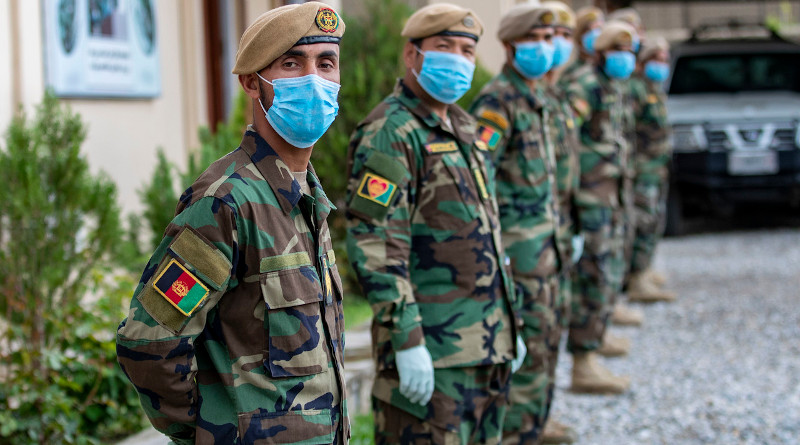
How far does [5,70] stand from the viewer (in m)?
4.49

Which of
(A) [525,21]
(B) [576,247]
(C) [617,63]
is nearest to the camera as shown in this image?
(A) [525,21]

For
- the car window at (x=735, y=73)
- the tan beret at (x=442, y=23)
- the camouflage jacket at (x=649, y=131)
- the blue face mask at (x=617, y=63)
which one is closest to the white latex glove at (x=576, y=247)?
the blue face mask at (x=617, y=63)

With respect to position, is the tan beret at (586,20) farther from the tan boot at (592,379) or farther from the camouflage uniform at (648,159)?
the tan boot at (592,379)

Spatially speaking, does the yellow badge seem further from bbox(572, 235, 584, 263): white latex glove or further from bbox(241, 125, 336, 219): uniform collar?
bbox(572, 235, 584, 263): white latex glove

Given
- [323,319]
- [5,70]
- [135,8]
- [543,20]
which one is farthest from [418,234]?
[135,8]

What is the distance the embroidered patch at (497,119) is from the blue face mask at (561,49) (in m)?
0.90

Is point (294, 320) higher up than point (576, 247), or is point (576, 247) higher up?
point (294, 320)

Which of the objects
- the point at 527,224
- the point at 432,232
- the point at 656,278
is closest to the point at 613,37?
the point at 527,224

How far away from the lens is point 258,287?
1.87 metres

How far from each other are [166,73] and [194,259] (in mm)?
4861

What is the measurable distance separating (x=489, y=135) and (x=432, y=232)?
94cm

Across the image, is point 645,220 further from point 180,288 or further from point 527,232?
point 180,288

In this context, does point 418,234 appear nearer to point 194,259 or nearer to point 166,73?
point 194,259

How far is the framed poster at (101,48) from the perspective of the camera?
196 inches
